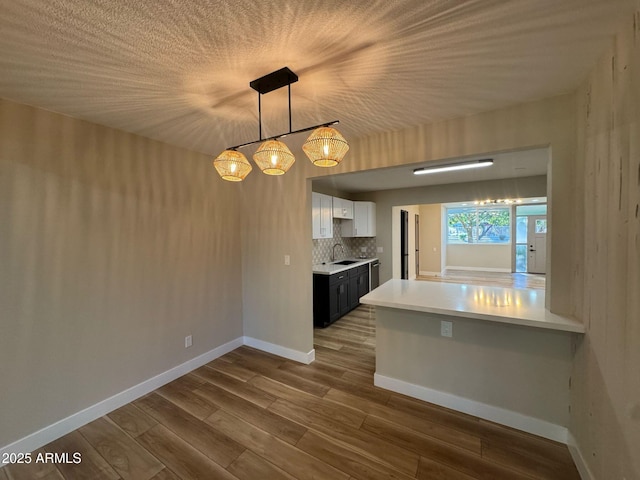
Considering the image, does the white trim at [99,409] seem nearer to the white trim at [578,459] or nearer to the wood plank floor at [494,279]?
the white trim at [578,459]

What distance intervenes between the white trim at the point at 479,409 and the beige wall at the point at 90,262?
7.19ft

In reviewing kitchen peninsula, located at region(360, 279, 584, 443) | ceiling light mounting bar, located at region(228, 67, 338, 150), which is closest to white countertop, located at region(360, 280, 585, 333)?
kitchen peninsula, located at region(360, 279, 584, 443)

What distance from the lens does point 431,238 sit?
8.66m

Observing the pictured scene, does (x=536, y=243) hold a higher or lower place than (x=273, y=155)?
lower

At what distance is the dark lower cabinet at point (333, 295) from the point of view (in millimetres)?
4078

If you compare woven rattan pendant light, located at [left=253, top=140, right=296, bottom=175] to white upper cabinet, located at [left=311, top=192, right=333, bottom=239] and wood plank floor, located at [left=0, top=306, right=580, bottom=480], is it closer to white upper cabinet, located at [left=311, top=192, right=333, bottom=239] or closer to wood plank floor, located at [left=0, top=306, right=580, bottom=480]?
wood plank floor, located at [left=0, top=306, right=580, bottom=480]

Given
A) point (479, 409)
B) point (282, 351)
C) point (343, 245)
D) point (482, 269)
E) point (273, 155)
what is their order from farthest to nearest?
point (482, 269) → point (343, 245) → point (282, 351) → point (479, 409) → point (273, 155)

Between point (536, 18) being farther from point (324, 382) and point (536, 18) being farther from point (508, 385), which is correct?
point (324, 382)

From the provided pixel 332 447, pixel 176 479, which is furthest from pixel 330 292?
pixel 176 479

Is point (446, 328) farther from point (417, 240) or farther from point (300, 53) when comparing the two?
point (417, 240)

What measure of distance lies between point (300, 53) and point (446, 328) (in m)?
2.33

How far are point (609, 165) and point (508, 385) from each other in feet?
5.53

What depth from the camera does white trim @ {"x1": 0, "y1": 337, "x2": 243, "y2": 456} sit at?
1771 mm

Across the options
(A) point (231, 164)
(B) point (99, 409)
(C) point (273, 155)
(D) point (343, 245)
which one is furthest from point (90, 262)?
(D) point (343, 245)
